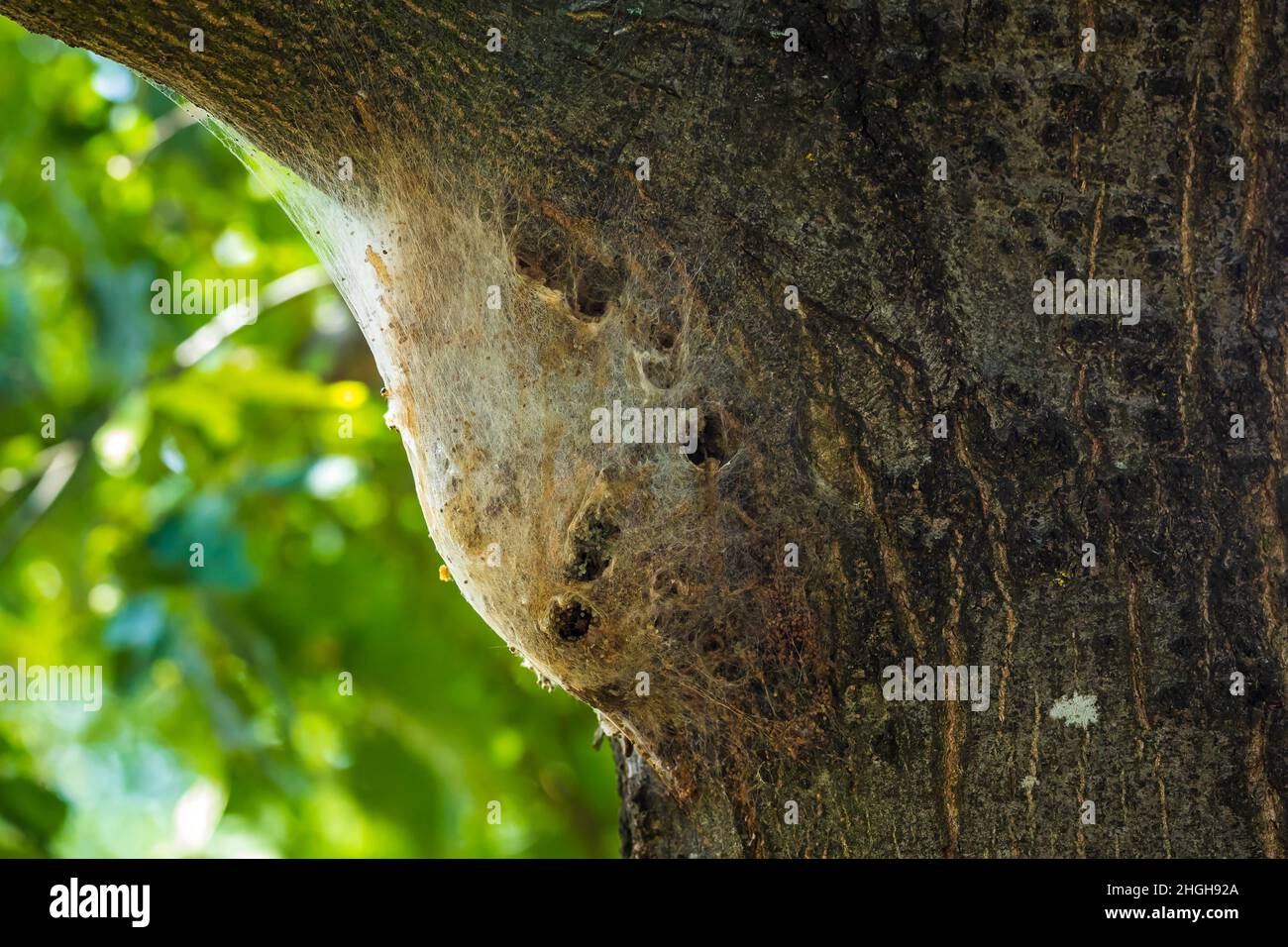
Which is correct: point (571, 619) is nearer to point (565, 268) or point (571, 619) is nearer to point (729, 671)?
point (729, 671)

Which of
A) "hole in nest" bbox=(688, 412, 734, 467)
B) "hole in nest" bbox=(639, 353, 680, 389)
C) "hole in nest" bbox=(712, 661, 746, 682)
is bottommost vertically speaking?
"hole in nest" bbox=(712, 661, 746, 682)

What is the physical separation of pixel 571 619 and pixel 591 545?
4.2 inches

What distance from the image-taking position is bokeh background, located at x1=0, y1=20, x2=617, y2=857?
394 centimetres

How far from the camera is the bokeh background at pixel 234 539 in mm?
3938

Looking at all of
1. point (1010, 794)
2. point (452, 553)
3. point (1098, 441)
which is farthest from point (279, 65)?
point (1010, 794)

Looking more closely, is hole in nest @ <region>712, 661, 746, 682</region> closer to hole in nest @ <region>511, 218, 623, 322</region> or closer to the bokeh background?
hole in nest @ <region>511, 218, 623, 322</region>

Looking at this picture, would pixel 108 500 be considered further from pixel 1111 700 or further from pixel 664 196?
pixel 1111 700

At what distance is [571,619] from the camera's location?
1578mm

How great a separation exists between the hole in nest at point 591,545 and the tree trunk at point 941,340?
0.11 metres

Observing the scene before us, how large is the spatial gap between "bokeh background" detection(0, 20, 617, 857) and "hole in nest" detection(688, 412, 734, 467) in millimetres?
2302

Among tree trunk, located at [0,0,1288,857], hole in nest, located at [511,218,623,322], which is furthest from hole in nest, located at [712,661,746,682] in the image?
hole in nest, located at [511,218,623,322]

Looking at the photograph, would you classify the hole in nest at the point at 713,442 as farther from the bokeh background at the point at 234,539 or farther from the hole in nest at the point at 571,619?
the bokeh background at the point at 234,539

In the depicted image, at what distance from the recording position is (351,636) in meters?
4.27

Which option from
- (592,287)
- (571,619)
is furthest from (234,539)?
(592,287)
